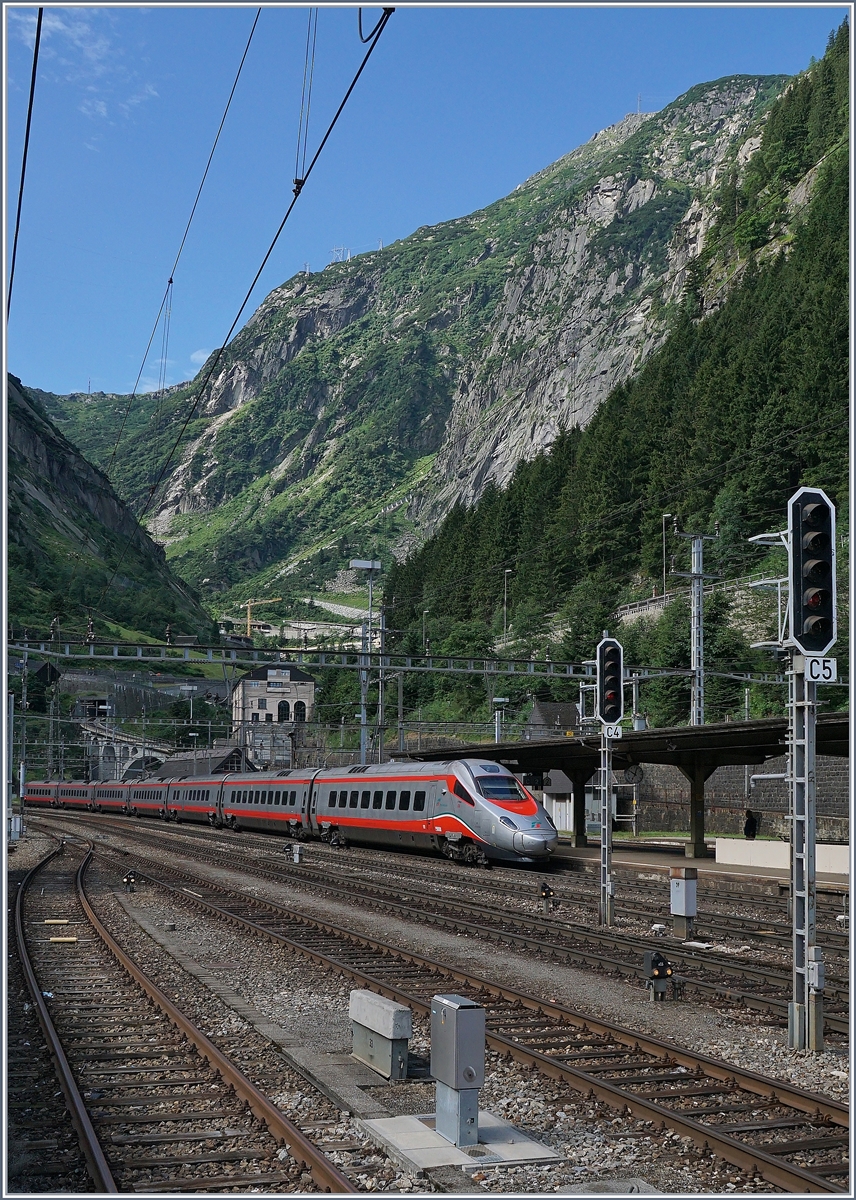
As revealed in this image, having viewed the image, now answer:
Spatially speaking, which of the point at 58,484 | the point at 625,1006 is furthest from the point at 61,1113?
the point at 58,484

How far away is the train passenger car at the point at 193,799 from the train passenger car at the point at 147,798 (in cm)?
97

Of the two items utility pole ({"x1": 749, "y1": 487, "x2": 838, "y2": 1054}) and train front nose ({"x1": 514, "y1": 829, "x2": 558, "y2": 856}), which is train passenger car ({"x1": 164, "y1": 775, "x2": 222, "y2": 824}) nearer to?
train front nose ({"x1": 514, "y1": 829, "x2": 558, "y2": 856})

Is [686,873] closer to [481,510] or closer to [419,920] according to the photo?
[419,920]

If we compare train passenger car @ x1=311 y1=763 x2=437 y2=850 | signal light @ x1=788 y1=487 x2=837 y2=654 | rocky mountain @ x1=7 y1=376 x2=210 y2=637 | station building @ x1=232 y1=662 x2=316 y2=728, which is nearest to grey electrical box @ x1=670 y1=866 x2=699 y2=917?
signal light @ x1=788 y1=487 x2=837 y2=654

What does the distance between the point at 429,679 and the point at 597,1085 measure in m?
94.0

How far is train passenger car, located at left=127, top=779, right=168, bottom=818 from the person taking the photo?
6275 centimetres

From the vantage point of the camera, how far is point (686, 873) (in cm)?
1775

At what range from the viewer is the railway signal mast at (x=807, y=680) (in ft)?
36.3

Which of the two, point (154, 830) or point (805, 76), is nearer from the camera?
point (154, 830)

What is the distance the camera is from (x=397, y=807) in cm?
3456

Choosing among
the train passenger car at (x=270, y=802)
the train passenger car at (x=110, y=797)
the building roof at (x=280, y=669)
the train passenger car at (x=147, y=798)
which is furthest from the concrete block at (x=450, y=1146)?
the building roof at (x=280, y=669)

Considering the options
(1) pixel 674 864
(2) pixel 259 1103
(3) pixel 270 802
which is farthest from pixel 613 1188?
(3) pixel 270 802

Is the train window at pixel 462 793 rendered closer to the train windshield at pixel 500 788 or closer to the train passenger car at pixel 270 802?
the train windshield at pixel 500 788

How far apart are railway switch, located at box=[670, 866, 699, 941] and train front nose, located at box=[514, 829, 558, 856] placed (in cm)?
1151
